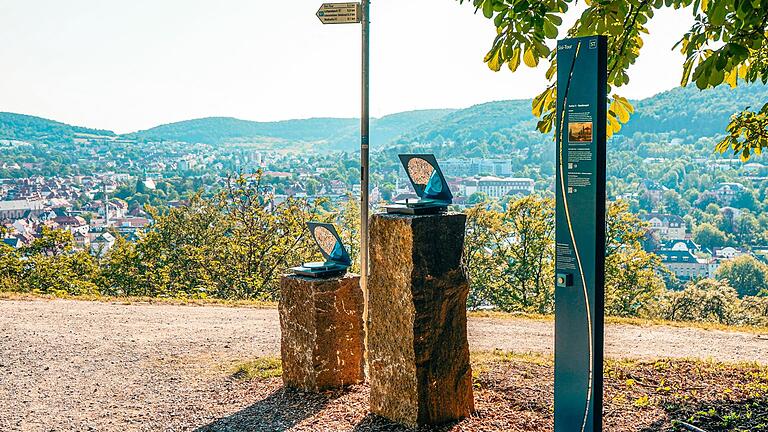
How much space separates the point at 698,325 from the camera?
437 inches

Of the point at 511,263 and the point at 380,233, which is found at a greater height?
the point at 380,233

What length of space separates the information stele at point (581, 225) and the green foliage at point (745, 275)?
20.4 meters

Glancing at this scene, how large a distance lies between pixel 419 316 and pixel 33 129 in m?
56.1

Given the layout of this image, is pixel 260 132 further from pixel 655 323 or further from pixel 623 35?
pixel 623 35

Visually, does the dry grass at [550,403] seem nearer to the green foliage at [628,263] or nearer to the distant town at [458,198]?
the green foliage at [628,263]

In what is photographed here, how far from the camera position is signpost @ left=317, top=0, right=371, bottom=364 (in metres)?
6.69

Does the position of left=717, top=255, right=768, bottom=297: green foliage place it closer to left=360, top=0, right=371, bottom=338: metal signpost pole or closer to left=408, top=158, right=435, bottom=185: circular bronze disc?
left=360, top=0, right=371, bottom=338: metal signpost pole

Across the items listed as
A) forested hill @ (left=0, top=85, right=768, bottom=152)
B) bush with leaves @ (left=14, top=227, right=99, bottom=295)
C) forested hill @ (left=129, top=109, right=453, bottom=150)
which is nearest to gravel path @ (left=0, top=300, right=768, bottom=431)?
bush with leaves @ (left=14, top=227, right=99, bottom=295)

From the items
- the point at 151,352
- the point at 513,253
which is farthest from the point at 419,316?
the point at 513,253

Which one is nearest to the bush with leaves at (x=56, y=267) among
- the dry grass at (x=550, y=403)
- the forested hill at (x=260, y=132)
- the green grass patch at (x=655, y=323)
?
the green grass patch at (x=655, y=323)

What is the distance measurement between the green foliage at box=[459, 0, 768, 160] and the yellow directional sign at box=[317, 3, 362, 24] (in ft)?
5.50

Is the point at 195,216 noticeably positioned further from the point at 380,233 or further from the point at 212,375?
the point at 380,233

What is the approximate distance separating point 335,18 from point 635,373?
404 centimetres

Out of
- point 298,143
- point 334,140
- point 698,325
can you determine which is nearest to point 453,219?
point 698,325
